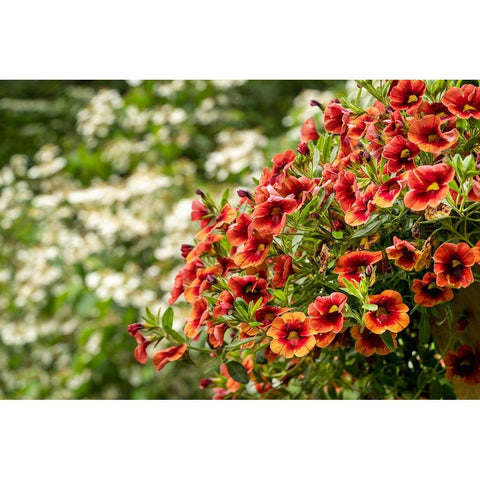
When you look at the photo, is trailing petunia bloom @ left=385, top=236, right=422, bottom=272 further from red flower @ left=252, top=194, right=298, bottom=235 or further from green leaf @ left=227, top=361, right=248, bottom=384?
green leaf @ left=227, top=361, right=248, bottom=384

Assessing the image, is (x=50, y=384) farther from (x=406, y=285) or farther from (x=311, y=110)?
(x=406, y=285)

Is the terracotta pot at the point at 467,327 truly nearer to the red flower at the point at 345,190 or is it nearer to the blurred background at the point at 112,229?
the red flower at the point at 345,190

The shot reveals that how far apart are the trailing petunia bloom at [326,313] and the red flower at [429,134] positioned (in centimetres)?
19

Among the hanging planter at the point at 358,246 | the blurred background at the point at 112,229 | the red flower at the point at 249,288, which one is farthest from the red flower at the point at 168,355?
the blurred background at the point at 112,229

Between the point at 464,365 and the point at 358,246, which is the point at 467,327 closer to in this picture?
the point at 464,365

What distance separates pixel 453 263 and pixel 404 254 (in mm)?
52

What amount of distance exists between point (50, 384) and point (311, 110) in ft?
5.33

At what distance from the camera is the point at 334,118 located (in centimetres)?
86

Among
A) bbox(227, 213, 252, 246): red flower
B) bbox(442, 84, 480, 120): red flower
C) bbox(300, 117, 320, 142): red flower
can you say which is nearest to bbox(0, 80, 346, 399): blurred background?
bbox(300, 117, 320, 142): red flower

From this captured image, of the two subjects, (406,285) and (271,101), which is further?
(271,101)

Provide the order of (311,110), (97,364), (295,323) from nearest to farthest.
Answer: (295,323) < (97,364) < (311,110)

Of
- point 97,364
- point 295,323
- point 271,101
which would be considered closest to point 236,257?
point 295,323

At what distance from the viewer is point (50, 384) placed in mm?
2826

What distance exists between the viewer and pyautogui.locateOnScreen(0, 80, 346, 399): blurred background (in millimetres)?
2578
